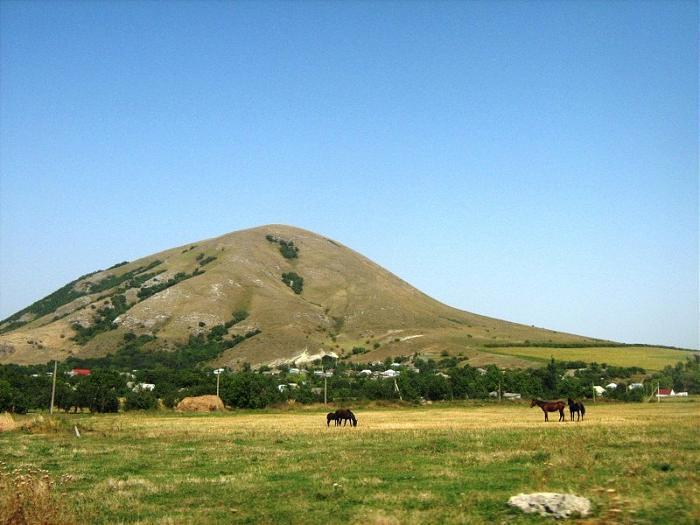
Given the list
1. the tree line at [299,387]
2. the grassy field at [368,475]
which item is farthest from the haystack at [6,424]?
the tree line at [299,387]

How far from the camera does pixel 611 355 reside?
159 metres

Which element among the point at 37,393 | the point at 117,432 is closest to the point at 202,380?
the point at 37,393

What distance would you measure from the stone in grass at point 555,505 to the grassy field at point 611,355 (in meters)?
134

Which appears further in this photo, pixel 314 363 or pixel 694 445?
pixel 314 363

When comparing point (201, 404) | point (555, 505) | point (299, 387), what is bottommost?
point (201, 404)

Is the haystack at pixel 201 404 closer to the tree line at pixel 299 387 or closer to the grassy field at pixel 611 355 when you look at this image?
the tree line at pixel 299 387

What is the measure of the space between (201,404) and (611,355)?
120 metres

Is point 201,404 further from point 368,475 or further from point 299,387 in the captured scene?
point 368,475

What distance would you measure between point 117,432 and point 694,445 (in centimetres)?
3260

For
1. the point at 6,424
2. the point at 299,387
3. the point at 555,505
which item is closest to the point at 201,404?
the point at 299,387

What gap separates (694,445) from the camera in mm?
24406

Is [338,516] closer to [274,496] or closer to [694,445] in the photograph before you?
[274,496]

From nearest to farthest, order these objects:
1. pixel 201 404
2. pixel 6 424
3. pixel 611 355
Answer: pixel 6 424 → pixel 201 404 → pixel 611 355

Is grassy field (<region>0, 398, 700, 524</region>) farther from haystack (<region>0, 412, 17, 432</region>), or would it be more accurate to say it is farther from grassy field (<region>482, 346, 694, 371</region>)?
grassy field (<region>482, 346, 694, 371</region>)
